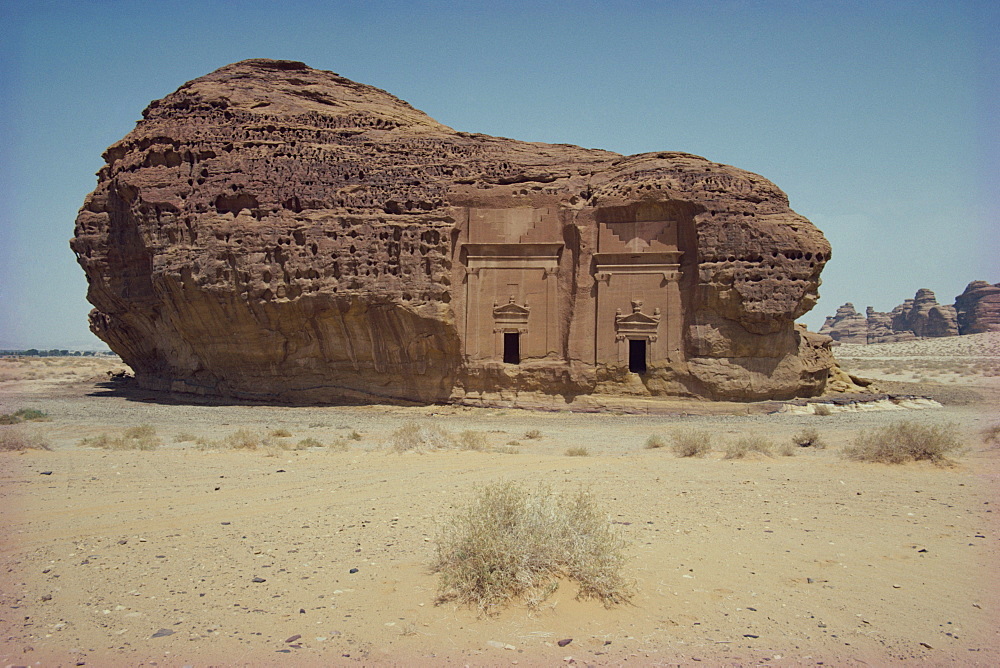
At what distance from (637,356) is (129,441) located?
17170 mm

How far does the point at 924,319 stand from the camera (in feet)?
364

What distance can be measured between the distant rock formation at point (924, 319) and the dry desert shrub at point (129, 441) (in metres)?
89.1

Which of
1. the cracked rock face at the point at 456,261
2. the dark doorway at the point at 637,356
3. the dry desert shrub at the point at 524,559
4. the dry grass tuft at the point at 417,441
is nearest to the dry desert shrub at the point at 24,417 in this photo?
the cracked rock face at the point at 456,261

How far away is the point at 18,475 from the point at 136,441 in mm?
4368

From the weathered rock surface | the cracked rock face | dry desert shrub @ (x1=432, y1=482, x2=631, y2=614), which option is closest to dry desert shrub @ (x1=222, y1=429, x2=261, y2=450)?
dry desert shrub @ (x1=432, y1=482, x2=631, y2=614)

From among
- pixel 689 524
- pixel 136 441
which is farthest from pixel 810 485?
pixel 136 441

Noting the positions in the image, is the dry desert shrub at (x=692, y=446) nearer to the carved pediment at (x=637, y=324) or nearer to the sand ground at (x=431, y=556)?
the sand ground at (x=431, y=556)

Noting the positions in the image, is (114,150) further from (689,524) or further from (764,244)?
(689,524)

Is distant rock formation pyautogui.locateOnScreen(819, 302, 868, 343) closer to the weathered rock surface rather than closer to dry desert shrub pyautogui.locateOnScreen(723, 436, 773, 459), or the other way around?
the weathered rock surface

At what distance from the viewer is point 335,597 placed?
6168 millimetres

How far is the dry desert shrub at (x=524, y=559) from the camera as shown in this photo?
5.97 m

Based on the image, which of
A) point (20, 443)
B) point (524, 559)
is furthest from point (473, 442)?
point (524, 559)

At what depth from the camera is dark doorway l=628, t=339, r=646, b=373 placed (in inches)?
1007

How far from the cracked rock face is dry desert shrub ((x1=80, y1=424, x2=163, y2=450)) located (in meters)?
9.77
